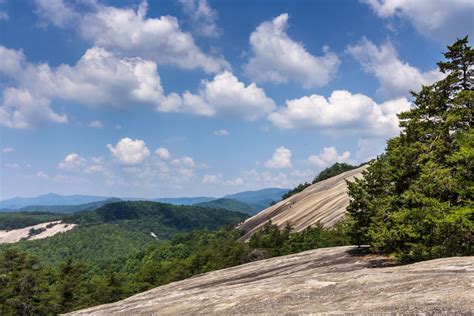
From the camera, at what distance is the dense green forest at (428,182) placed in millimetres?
21706

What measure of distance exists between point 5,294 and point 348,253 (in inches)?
2713

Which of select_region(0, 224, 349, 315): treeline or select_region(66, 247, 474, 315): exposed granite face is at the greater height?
select_region(66, 247, 474, 315): exposed granite face

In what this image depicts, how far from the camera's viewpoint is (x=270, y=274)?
26406mm

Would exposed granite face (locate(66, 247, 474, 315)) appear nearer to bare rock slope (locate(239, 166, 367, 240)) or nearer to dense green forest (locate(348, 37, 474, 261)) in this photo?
dense green forest (locate(348, 37, 474, 261))

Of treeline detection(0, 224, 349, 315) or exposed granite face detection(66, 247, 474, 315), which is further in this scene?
treeline detection(0, 224, 349, 315)

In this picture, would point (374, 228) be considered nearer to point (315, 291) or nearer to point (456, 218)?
point (456, 218)

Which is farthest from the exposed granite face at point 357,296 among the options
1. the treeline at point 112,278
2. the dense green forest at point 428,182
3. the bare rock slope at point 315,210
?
the bare rock slope at point 315,210

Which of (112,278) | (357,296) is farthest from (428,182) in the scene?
(112,278)

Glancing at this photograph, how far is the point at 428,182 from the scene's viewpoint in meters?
24.1

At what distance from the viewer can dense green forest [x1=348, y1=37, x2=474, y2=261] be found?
21706 mm

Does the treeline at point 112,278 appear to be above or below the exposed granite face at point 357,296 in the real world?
below

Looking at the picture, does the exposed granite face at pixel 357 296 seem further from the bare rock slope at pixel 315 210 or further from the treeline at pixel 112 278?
the bare rock slope at pixel 315 210

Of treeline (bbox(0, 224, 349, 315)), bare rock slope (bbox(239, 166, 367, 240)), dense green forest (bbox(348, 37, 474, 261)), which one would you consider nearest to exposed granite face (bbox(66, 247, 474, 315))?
dense green forest (bbox(348, 37, 474, 261))

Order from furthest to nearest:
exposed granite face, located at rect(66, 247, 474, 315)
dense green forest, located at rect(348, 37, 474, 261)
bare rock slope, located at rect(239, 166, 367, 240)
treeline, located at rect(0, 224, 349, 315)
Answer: bare rock slope, located at rect(239, 166, 367, 240) < treeline, located at rect(0, 224, 349, 315) < dense green forest, located at rect(348, 37, 474, 261) < exposed granite face, located at rect(66, 247, 474, 315)
